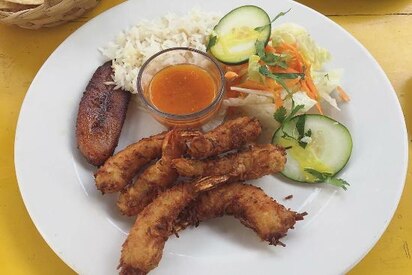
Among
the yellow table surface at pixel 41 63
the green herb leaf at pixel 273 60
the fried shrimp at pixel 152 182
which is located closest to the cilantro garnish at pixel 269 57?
the green herb leaf at pixel 273 60

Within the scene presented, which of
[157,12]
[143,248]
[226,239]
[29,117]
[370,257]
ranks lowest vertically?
[370,257]

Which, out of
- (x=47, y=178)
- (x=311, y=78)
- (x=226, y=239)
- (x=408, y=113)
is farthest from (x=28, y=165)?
(x=408, y=113)

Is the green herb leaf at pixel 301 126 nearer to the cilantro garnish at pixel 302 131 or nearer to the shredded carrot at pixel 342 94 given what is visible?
the cilantro garnish at pixel 302 131

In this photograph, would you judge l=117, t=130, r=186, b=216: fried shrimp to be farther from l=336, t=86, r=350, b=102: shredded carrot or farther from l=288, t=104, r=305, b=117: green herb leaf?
l=336, t=86, r=350, b=102: shredded carrot

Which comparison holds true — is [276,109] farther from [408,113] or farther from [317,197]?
[408,113]

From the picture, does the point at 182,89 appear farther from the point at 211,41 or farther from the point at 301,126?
the point at 301,126

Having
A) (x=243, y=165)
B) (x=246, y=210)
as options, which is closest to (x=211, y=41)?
(x=243, y=165)
